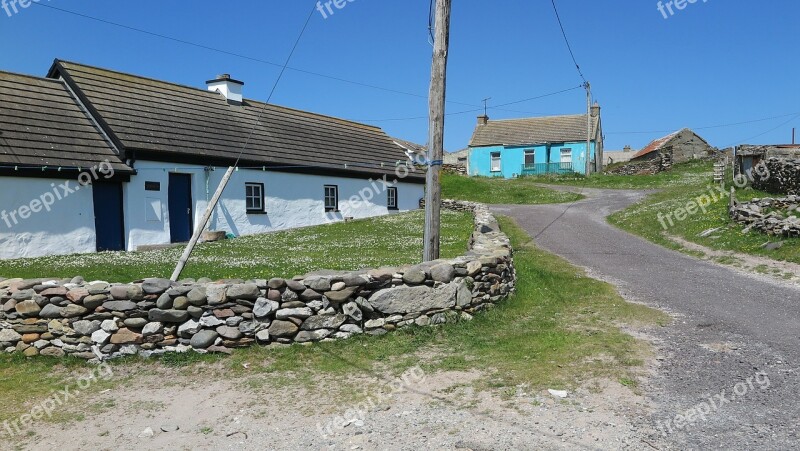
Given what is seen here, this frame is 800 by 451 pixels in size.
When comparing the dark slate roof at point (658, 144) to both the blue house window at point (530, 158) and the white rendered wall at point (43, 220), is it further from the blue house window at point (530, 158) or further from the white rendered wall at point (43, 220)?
the white rendered wall at point (43, 220)

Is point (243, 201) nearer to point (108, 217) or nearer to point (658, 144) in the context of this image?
point (108, 217)

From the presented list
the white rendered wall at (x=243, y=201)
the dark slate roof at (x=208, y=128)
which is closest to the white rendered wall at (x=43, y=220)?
the white rendered wall at (x=243, y=201)

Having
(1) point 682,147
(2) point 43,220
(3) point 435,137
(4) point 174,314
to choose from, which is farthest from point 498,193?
(4) point 174,314

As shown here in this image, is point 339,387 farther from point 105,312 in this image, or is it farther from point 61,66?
point 61,66

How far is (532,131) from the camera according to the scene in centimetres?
5059

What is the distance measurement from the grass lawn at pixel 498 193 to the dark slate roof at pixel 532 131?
35.8 feet

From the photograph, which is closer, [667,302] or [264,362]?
[264,362]

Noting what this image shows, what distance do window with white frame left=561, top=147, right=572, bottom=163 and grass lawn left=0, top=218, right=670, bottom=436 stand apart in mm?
41622

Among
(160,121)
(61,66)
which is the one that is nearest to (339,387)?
(160,121)

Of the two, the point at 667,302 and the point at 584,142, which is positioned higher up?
the point at 584,142

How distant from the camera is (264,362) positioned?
22.9 ft

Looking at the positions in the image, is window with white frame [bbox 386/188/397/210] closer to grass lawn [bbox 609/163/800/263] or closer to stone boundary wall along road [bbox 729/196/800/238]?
grass lawn [bbox 609/163/800/263]

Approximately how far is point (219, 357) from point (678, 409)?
524 cm

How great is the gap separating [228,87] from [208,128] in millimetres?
4145
